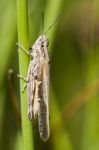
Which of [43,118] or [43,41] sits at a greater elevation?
[43,41]

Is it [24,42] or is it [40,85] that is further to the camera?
[40,85]

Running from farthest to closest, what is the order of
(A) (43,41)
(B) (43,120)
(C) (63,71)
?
(C) (63,71) → (A) (43,41) → (B) (43,120)

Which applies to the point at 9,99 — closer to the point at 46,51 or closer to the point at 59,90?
the point at 46,51

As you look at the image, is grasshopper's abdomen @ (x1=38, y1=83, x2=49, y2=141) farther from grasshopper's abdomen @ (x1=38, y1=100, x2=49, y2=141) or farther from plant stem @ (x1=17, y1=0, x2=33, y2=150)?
plant stem @ (x1=17, y1=0, x2=33, y2=150)

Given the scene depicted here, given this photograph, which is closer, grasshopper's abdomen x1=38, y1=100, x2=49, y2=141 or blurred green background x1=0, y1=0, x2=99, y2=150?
grasshopper's abdomen x1=38, y1=100, x2=49, y2=141

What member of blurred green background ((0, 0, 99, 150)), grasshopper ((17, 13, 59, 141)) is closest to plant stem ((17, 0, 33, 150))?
grasshopper ((17, 13, 59, 141))

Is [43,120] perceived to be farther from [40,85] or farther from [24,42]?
[24,42]

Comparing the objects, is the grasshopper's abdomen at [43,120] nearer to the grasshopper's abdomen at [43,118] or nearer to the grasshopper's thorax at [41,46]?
the grasshopper's abdomen at [43,118]

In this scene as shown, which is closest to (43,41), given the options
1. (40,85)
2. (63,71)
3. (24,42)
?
(40,85)

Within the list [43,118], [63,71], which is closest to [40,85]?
[43,118]

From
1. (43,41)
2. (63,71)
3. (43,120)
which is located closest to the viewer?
(43,120)
